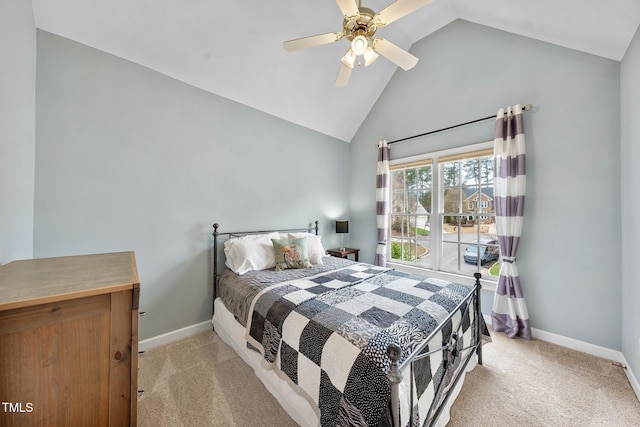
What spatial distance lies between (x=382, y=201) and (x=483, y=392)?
8.33ft

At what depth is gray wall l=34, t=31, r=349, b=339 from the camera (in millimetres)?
1924

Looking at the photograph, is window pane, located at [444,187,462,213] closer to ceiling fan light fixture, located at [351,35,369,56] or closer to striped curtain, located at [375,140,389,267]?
striped curtain, located at [375,140,389,267]

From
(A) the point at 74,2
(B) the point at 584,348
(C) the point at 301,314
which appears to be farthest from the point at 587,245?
(A) the point at 74,2

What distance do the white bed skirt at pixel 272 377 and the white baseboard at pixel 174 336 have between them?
0.51 feet

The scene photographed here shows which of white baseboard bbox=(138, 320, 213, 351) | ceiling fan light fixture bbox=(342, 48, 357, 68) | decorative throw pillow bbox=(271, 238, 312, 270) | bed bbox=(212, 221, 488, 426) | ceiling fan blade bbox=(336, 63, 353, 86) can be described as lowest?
white baseboard bbox=(138, 320, 213, 351)

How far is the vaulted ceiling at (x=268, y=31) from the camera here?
191cm

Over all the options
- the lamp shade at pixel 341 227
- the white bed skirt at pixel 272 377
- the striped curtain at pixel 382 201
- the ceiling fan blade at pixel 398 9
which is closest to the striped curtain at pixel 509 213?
the white bed skirt at pixel 272 377

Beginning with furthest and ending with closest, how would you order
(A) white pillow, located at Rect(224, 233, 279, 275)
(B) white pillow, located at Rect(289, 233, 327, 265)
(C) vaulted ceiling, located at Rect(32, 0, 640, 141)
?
1. (B) white pillow, located at Rect(289, 233, 327, 265)
2. (A) white pillow, located at Rect(224, 233, 279, 275)
3. (C) vaulted ceiling, located at Rect(32, 0, 640, 141)

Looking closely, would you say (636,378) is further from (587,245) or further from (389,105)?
(389,105)

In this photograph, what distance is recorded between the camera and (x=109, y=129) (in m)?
2.13

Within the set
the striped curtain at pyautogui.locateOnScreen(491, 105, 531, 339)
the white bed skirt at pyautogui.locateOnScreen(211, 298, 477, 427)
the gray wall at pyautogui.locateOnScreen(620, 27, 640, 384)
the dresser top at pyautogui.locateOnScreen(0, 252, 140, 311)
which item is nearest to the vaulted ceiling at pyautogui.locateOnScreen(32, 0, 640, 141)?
the gray wall at pyautogui.locateOnScreen(620, 27, 640, 384)

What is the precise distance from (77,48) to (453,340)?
12.1 feet

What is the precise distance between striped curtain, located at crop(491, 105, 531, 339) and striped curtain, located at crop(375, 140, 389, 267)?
56.4 inches

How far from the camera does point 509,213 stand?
2598 mm
